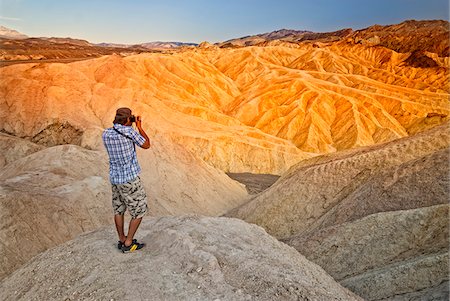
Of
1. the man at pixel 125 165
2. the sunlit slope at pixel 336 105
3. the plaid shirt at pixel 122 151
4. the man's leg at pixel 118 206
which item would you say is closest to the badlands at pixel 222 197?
the sunlit slope at pixel 336 105

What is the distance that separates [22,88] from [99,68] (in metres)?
10.2

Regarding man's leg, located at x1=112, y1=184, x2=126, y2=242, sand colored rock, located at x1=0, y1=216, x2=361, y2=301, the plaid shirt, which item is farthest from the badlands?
the plaid shirt

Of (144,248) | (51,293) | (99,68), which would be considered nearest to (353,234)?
(144,248)

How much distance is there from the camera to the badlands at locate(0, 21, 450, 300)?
595 centimetres

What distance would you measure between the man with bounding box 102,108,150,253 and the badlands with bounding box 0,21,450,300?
2.30 ft

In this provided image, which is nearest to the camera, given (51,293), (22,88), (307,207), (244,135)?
(51,293)

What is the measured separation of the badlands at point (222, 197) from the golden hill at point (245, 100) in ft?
0.66

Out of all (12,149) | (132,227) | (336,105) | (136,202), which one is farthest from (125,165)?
(336,105)

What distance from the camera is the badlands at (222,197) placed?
19.5ft

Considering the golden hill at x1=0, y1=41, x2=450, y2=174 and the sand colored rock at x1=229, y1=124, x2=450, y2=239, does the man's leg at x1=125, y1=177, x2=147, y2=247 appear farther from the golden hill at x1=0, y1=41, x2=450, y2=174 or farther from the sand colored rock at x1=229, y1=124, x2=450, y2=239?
the golden hill at x1=0, y1=41, x2=450, y2=174

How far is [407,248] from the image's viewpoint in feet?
29.8

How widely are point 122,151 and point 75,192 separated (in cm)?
1085

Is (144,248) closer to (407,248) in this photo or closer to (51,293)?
(51,293)

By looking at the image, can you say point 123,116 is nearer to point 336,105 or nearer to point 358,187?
point 358,187
